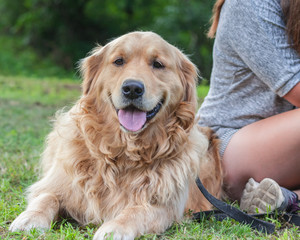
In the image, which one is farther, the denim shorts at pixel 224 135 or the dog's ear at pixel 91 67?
the denim shorts at pixel 224 135

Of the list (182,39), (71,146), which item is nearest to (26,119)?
(71,146)

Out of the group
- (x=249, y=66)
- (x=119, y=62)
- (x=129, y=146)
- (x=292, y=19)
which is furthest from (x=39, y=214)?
(x=292, y=19)

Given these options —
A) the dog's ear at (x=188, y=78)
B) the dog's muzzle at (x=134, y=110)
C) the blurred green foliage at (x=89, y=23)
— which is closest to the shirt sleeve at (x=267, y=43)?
the dog's ear at (x=188, y=78)

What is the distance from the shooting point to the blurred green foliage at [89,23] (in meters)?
15.0

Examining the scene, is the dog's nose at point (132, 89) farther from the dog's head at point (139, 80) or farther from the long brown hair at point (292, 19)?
the long brown hair at point (292, 19)

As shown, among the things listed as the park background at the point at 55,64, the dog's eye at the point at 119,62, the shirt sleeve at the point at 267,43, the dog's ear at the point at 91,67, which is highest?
the shirt sleeve at the point at 267,43

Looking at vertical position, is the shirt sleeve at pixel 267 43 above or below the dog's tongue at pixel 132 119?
above

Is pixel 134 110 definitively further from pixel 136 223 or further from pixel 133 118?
pixel 136 223

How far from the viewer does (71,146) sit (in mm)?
3092

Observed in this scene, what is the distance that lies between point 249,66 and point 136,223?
1.50 metres

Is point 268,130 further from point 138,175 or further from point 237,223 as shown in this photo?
point 138,175

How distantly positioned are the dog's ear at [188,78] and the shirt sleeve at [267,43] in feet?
1.36

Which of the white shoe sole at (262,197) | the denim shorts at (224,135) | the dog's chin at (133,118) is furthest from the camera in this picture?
the denim shorts at (224,135)

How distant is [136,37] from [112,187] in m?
1.06
